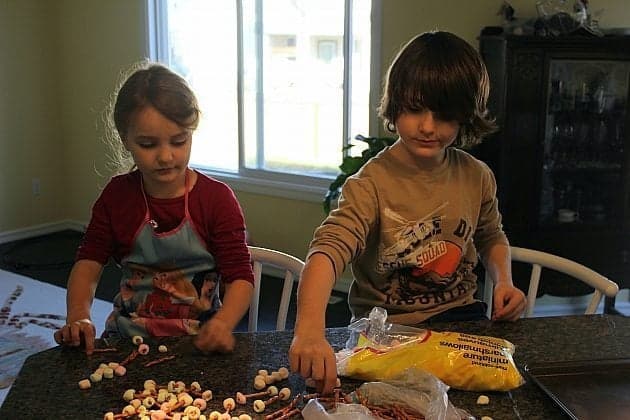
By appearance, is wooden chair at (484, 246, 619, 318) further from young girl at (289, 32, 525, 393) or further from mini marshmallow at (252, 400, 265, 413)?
mini marshmallow at (252, 400, 265, 413)

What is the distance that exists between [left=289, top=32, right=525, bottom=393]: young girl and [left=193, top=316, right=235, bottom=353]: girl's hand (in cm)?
16

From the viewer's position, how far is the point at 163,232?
Answer: 4.65ft

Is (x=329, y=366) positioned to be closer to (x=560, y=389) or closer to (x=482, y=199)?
(x=560, y=389)

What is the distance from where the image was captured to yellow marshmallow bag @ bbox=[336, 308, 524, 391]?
102cm

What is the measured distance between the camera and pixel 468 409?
38.6 inches

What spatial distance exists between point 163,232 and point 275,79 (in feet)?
9.19

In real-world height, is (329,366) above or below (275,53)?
below

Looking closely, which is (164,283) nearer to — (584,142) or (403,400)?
(403,400)

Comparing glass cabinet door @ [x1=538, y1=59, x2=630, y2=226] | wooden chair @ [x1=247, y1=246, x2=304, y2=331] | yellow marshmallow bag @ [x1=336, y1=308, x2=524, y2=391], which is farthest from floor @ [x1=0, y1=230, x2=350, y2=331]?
yellow marshmallow bag @ [x1=336, y1=308, x2=524, y2=391]

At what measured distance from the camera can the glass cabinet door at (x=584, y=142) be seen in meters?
3.04

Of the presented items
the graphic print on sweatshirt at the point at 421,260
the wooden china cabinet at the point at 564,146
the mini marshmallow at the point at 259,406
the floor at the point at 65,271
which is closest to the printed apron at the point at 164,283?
the graphic print on sweatshirt at the point at 421,260

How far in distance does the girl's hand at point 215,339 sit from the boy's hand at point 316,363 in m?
0.16

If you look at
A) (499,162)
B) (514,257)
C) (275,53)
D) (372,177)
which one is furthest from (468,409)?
(275,53)

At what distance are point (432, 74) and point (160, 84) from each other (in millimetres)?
539
